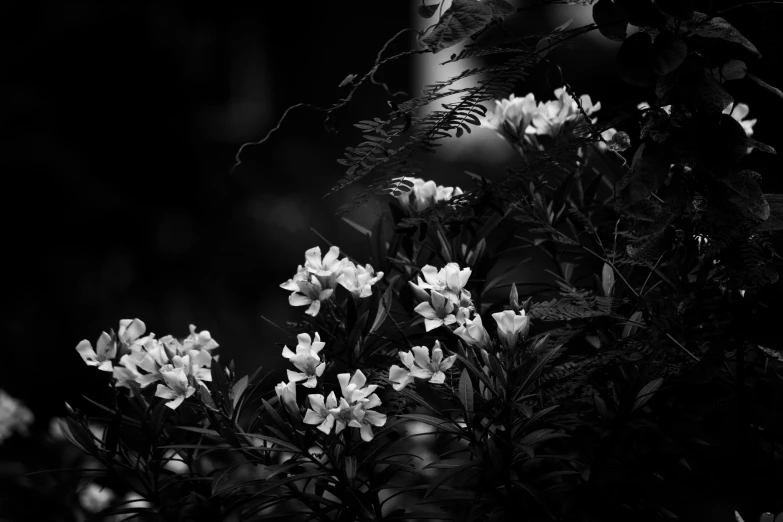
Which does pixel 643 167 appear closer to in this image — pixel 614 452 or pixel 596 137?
pixel 596 137

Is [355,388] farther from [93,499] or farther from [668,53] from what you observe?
[93,499]

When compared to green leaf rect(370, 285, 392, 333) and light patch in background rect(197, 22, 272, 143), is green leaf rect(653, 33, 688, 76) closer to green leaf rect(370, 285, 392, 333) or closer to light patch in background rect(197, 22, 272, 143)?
green leaf rect(370, 285, 392, 333)

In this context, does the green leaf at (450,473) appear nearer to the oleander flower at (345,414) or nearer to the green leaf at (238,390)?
the oleander flower at (345,414)

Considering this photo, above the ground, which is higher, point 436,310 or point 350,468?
point 436,310

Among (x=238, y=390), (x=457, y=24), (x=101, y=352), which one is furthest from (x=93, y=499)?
(x=457, y=24)

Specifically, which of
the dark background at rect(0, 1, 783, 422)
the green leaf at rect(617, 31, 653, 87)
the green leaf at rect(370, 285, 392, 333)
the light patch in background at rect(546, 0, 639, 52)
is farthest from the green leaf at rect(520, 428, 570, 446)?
the dark background at rect(0, 1, 783, 422)
